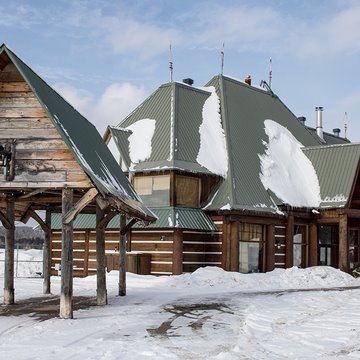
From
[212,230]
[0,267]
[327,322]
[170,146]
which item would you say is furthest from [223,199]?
[0,267]

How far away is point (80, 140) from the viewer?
51.0ft

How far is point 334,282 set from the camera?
92.2 ft

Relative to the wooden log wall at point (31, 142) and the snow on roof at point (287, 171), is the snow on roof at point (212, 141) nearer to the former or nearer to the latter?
the snow on roof at point (287, 171)

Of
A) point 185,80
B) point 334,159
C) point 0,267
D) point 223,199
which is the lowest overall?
point 0,267

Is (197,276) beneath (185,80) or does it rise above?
beneath

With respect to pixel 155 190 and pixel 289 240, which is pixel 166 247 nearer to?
pixel 155 190

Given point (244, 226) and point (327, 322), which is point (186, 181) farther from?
point (327, 322)

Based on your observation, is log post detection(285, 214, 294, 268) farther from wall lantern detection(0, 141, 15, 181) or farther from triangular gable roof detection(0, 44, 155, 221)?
wall lantern detection(0, 141, 15, 181)

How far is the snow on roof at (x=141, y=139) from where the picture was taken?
3212cm

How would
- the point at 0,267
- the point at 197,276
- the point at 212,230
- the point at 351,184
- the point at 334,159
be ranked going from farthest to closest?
the point at 0,267
the point at 334,159
the point at 351,184
the point at 212,230
the point at 197,276

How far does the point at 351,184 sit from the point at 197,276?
41.5ft

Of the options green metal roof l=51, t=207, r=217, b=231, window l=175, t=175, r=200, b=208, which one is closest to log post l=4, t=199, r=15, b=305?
green metal roof l=51, t=207, r=217, b=231

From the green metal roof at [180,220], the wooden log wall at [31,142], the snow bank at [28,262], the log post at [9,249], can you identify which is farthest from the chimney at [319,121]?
the wooden log wall at [31,142]

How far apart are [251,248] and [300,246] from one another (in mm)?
4772
